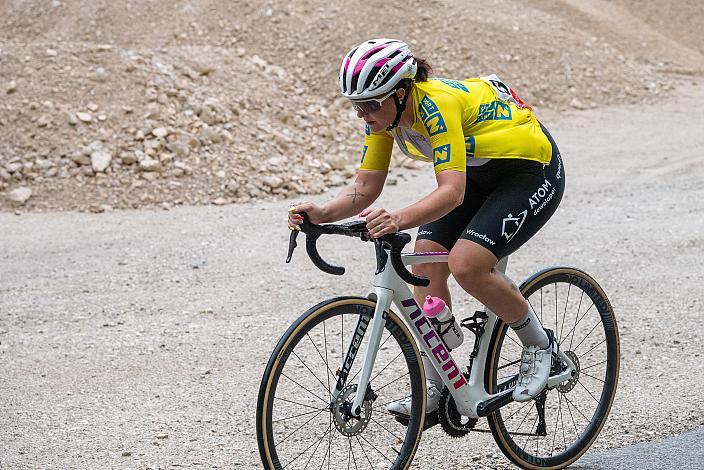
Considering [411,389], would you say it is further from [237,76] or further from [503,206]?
[237,76]

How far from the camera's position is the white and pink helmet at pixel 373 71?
4.09m

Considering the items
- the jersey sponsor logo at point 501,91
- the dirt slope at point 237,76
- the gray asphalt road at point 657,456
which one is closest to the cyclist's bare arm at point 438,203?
the jersey sponsor logo at point 501,91

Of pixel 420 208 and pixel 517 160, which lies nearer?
pixel 420 208

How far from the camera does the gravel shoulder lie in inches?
213

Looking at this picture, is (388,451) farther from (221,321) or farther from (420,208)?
(221,321)

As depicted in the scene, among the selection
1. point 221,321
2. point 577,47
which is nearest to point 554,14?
point 577,47

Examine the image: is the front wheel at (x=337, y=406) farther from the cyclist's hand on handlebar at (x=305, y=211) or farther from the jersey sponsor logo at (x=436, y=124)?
the jersey sponsor logo at (x=436, y=124)

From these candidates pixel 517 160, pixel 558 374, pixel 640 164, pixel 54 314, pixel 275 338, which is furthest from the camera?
pixel 640 164

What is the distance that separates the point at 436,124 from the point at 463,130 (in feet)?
1.00

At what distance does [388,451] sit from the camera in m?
5.10

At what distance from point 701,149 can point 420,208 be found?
37.4ft

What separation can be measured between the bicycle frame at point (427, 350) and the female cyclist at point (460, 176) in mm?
116

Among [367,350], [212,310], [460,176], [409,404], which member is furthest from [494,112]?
[212,310]

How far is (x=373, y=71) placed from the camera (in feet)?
13.4
